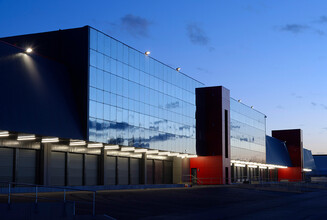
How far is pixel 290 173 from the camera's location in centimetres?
11000

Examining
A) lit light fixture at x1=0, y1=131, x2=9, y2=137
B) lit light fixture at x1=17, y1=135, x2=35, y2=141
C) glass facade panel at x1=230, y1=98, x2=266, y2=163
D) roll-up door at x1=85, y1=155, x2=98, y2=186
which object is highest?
glass facade panel at x1=230, y1=98, x2=266, y2=163

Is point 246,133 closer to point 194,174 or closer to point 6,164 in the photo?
point 194,174

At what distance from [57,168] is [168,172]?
73.2 ft

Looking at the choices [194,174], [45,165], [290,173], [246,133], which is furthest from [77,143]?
[290,173]

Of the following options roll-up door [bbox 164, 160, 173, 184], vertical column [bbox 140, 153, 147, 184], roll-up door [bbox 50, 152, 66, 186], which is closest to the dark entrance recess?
roll-up door [bbox 164, 160, 173, 184]

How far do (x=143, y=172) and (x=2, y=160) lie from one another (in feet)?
68.2

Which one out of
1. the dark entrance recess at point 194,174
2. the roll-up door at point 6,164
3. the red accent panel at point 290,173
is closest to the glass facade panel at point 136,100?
the roll-up door at point 6,164

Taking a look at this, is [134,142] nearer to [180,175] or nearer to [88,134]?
[88,134]

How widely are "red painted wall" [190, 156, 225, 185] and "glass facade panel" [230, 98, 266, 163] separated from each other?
6.75 meters

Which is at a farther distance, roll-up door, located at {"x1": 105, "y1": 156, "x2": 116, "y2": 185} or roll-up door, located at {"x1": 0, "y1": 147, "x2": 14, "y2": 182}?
roll-up door, located at {"x1": 105, "y1": 156, "x2": 116, "y2": 185}

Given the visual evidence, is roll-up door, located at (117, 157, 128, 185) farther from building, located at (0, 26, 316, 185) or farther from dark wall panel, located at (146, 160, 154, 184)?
dark wall panel, located at (146, 160, 154, 184)

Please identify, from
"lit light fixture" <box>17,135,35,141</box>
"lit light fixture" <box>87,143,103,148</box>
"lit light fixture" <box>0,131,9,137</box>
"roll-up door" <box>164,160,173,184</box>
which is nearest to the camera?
"lit light fixture" <box>0,131,9,137</box>

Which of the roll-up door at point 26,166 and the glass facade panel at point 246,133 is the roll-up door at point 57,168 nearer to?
the roll-up door at point 26,166

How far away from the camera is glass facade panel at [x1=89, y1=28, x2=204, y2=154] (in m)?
37.4
